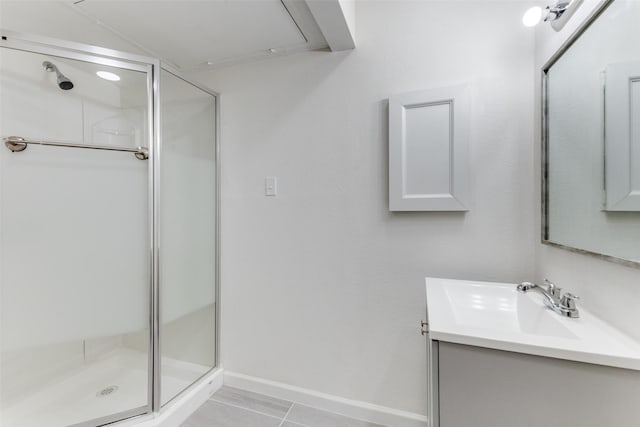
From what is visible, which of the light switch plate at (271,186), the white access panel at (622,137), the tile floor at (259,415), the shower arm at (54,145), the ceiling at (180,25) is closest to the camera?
the white access panel at (622,137)

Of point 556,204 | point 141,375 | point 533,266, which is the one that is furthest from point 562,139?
point 141,375

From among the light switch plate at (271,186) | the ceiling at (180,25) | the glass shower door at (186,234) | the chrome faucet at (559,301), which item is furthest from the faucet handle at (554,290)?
the glass shower door at (186,234)

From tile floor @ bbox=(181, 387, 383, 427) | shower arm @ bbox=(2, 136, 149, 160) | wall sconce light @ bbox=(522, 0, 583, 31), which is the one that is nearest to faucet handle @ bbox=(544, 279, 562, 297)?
wall sconce light @ bbox=(522, 0, 583, 31)

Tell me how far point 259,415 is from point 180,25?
2160 mm

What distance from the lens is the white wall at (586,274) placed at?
2.27 ft

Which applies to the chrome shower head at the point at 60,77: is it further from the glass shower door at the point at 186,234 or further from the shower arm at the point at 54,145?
the glass shower door at the point at 186,234

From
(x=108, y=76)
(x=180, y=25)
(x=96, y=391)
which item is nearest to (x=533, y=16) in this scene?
(x=180, y=25)

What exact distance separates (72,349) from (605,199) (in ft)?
8.30

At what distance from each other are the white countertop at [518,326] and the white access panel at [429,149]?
0.40m

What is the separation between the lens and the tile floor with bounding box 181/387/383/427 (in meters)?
1.43

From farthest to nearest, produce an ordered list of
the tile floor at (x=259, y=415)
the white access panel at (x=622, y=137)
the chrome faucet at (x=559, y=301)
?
the tile floor at (x=259, y=415) → the chrome faucet at (x=559, y=301) → the white access panel at (x=622, y=137)

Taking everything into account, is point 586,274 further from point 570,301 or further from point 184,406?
point 184,406

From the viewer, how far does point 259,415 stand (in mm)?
1489

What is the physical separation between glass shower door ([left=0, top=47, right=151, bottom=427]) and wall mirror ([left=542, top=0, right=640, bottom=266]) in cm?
184
